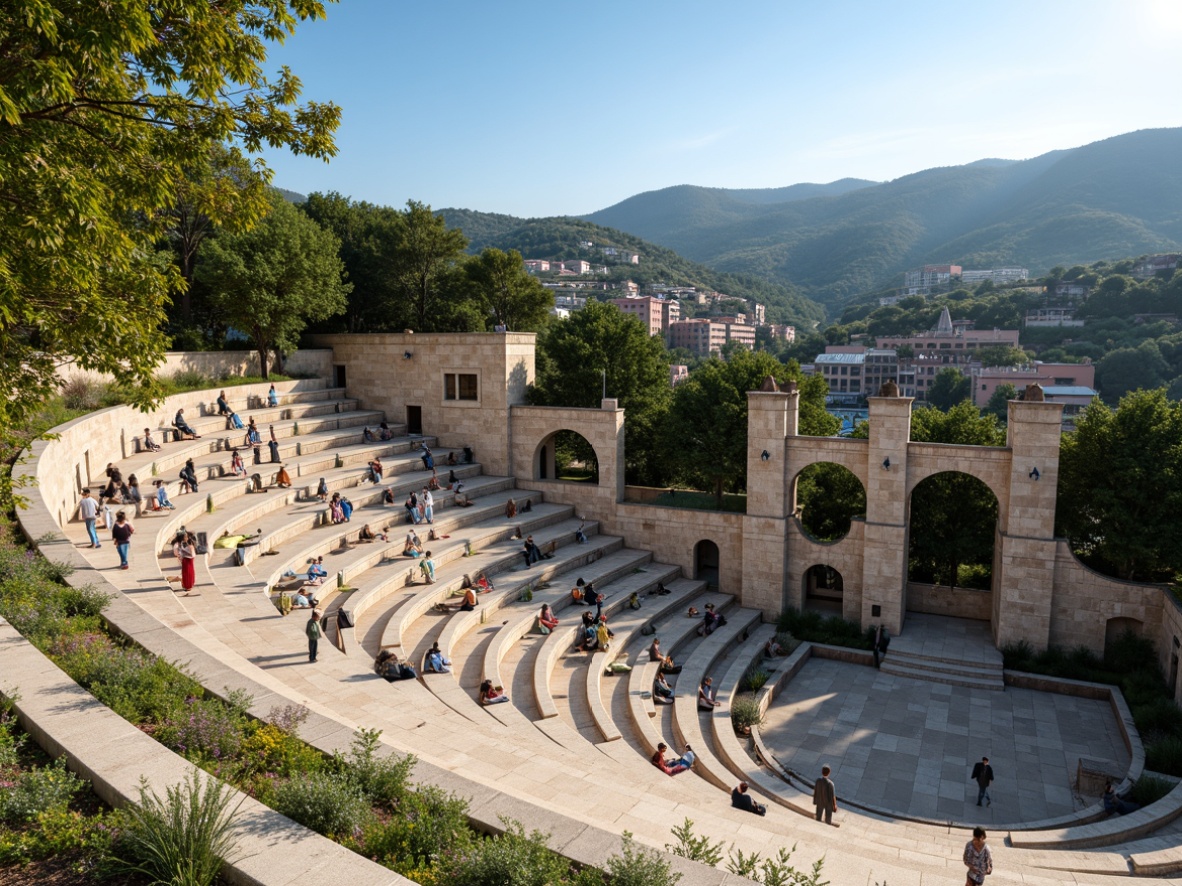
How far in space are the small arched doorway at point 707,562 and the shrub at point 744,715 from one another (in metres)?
9.38

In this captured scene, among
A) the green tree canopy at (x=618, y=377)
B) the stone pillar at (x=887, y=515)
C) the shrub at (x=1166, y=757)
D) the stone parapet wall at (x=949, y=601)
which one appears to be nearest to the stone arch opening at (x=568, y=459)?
the green tree canopy at (x=618, y=377)

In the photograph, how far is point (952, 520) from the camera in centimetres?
2766

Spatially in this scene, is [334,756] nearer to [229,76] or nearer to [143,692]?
[143,692]

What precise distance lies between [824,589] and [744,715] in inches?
441

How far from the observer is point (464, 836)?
21.4ft

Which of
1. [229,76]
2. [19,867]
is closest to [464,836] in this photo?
[19,867]

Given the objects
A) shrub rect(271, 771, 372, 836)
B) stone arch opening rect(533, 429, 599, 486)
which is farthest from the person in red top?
stone arch opening rect(533, 429, 599, 486)

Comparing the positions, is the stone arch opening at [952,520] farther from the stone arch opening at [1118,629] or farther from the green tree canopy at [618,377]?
the green tree canopy at [618,377]

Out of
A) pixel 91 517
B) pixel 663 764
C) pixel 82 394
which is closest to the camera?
pixel 663 764

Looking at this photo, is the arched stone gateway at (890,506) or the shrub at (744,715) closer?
the shrub at (744,715)

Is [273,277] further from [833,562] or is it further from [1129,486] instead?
[1129,486]

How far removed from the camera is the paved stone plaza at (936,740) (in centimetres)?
1689

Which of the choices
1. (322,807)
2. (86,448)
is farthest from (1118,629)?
(86,448)

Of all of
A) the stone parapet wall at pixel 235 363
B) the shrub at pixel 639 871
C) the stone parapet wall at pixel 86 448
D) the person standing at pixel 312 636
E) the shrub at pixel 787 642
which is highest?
the stone parapet wall at pixel 235 363
